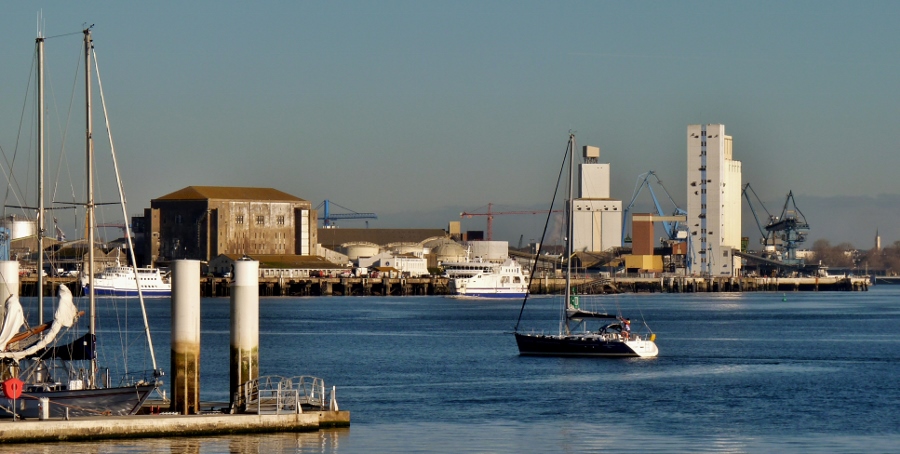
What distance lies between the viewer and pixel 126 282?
447ft

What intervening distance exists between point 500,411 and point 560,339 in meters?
20.0

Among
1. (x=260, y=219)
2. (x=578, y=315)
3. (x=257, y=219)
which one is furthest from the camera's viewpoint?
(x=260, y=219)

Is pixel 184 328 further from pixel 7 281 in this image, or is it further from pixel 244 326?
pixel 7 281

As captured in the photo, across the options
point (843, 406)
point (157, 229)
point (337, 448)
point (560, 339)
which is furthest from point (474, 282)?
Answer: point (337, 448)

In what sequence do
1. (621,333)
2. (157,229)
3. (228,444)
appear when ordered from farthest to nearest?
(157,229) → (621,333) → (228,444)

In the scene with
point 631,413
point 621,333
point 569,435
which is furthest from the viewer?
point 621,333

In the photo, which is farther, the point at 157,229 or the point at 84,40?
the point at 157,229

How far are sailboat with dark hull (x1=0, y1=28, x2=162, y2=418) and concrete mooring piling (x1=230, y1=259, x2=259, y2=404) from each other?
5.35 feet

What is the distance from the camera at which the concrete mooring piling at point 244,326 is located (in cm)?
2911

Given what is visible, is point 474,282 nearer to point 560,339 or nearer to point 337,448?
point 560,339

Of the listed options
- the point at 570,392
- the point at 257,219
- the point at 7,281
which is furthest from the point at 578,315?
the point at 257,219

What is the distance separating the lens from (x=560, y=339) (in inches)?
2211

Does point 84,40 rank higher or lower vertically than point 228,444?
higher

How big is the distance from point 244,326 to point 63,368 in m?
4.20
